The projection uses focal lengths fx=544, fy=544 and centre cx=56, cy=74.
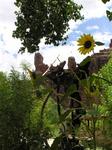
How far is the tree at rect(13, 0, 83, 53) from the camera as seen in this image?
15.9 m

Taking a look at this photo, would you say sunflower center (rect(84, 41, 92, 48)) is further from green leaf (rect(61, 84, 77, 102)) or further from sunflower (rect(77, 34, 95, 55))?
green leaf (rect(61, 84, 77, 102))

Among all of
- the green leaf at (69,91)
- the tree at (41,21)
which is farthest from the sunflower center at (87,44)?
the tree at (41,21)

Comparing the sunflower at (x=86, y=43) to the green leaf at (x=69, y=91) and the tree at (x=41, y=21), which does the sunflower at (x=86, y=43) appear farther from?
the tree at (x=41, y=21)

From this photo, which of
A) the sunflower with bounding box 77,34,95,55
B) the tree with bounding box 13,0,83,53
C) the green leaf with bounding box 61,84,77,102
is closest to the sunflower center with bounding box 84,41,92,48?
the sunflower with bounding box 77,34,95,55

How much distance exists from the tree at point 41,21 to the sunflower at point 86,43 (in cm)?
1291

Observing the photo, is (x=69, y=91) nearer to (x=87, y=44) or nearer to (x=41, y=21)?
(x=87, y=44)

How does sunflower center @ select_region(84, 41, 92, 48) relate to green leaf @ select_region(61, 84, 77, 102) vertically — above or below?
above

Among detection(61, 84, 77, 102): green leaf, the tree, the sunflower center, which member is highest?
the tree

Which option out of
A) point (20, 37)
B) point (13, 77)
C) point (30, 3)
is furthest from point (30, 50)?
→ point (13, 77)

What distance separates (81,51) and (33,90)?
2.56 feet

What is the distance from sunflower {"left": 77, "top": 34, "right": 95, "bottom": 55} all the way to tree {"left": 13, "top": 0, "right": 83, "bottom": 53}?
1291cm

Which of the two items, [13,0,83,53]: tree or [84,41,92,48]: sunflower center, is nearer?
[84,41,92,48]: sunflower center

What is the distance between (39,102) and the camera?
10.8ft

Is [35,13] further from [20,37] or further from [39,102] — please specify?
[39,102]
